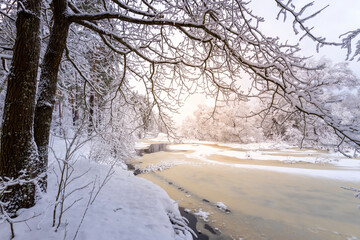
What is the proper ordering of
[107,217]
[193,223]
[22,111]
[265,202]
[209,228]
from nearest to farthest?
[22,111] < [107,217] < [209,228] < [193,223] < [265,202]

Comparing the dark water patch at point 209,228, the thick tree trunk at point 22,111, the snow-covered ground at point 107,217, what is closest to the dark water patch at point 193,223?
the dark water patch at point 209,228

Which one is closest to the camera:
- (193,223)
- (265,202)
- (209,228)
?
(209,228)

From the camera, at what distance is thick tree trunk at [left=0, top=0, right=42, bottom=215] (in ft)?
8.16

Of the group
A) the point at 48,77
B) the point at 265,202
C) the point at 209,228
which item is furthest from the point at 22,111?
the point at 265,202

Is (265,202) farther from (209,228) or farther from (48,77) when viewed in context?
(48,77)

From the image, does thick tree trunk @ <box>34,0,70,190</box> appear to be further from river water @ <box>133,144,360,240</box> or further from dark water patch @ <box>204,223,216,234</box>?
dark water patch @ <box>204,223,216,234</box>

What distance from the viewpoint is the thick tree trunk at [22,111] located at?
8.16 ft

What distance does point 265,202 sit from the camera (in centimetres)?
687

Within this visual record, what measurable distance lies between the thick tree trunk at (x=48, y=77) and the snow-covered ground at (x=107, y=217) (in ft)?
2.26

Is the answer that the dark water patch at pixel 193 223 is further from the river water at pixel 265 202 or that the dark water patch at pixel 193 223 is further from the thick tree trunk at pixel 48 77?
the thick tree trunk at pixel 48 77

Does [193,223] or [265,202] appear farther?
[265,202]

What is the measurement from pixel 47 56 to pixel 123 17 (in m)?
1.56

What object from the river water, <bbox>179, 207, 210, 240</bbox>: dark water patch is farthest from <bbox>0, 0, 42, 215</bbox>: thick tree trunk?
<bbox>179, 207, 210, 240</bbox>: dark water patch

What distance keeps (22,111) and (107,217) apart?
7.42ft
